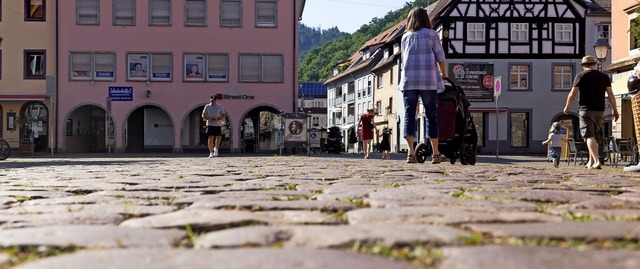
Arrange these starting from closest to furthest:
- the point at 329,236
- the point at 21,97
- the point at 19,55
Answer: the point at 329,236, the point at 21,97, the point at 19,55

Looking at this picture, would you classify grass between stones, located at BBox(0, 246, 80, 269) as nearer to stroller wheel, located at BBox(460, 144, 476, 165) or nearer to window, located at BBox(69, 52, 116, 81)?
stroller wheel, located at BBox(460, 144, 476, 165)

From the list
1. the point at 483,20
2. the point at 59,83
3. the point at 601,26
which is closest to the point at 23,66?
the point at 59,83

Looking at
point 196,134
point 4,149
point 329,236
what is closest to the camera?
point 329,236

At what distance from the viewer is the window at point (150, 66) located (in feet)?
115

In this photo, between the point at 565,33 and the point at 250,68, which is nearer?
the point at 250,68

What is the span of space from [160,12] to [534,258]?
34568mm

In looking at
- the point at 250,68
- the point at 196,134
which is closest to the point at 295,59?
the point at 250,68

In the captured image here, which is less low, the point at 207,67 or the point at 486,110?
the point at 207,67

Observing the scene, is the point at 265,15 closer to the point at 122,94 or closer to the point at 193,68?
the point at 193,68

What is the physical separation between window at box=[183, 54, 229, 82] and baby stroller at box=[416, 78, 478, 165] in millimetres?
24976

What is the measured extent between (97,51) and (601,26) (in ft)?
90.5

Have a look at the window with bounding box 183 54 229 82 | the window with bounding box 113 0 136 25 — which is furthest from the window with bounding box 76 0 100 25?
the window with bounding box 183 54 229 82

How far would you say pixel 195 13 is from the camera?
A: 3541 centimetres

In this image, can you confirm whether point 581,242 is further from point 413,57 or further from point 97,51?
point 97,51
